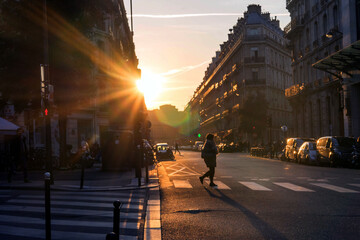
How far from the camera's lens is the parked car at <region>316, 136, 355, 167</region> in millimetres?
23781

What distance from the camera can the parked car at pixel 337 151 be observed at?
23.8m

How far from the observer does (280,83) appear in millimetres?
78312

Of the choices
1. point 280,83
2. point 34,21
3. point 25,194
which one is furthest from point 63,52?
point 280,83

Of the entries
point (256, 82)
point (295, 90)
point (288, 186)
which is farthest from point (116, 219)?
point (256, 82)

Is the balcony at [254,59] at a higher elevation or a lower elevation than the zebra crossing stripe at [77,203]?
higher

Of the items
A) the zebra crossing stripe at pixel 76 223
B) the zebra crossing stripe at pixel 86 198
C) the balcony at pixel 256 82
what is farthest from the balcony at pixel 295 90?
the zebra crossing stripe at pixel 76 223

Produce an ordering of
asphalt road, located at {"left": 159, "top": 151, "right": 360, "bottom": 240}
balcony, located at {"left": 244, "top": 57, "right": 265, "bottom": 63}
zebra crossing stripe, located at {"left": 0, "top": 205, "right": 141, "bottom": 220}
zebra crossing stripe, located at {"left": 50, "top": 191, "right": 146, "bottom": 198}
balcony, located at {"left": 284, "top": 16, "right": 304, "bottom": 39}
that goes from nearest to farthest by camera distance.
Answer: asphalt road, located at {"left": 159, "top": 151, "right": 360, "bottom": 240} → zebra crossing stripe, located at {"left": 0, "top": 205, "right": 141, "bottom": 220} → zebra crossing stripe, located at {"left": 50, "top": 191, "right": 146, "bottom": 198} → balcony, located at {"left": 284, "top": 16, "right": 304, "bottom": 39} → balcony, located at {"left": 244, "top": 57, "right": 265, "bottom": 63}

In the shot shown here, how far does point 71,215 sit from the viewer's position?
8477mm

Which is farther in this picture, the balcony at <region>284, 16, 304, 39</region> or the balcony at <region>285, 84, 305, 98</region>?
the balcony at <region>284, 16, 304, 39</region>

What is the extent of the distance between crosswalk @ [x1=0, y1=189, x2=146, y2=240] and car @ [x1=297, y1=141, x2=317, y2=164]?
54.7ft

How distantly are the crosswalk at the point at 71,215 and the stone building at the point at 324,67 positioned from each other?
22406 mm

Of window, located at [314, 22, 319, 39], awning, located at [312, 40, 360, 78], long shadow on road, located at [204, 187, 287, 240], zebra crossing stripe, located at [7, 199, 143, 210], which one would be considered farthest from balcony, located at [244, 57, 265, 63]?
zebra crossing stripe, located at [7, 199, 143, 210]

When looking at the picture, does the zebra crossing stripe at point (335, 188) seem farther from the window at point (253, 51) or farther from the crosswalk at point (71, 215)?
the window at point (253, 51)

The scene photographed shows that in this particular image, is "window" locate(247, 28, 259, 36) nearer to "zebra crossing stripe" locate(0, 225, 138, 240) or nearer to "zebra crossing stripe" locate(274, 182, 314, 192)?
"zebra crossing stripe" locate(274, 182, 314, 192)
